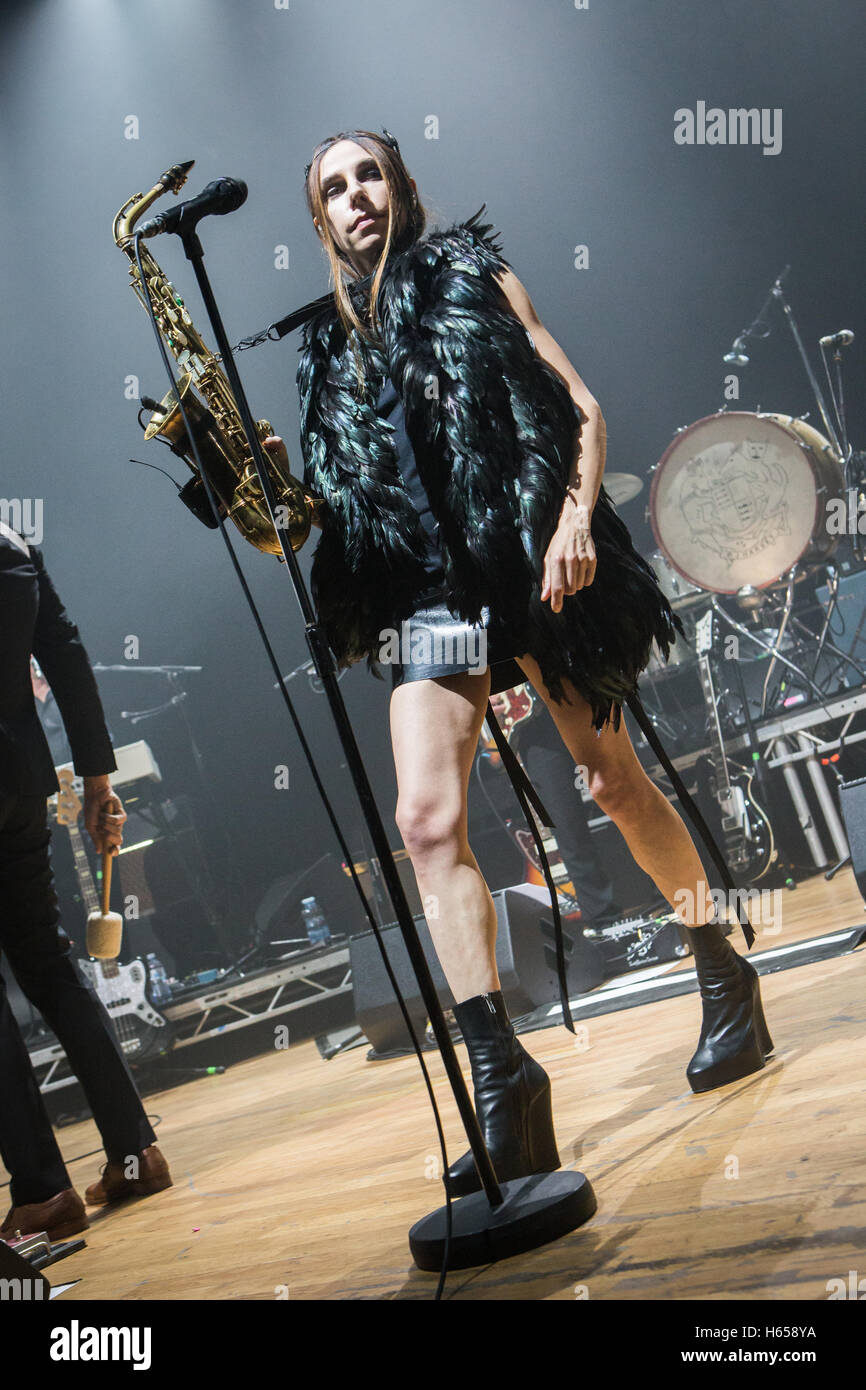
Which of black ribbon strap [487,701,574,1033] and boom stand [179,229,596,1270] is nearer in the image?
boom stand [179,229,596,1270]

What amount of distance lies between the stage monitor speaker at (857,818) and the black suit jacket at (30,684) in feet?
5.74

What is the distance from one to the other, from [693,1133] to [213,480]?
3.85ft

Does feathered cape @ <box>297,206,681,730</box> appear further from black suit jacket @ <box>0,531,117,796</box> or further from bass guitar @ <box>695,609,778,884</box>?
bass guitar @ <box>695,609,778,884</box>

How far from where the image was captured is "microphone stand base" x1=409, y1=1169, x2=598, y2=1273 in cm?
117

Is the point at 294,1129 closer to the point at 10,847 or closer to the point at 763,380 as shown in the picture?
the point at 10,847

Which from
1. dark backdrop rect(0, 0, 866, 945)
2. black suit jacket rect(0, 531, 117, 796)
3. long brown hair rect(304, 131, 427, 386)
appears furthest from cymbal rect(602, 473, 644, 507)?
long brown hair rect(304, 131, 427, 386)

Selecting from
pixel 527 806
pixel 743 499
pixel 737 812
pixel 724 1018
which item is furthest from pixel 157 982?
pixel 724 1018

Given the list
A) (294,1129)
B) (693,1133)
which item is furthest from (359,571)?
(294,1129)

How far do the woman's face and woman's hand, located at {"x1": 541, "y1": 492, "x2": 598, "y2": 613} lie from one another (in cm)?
61

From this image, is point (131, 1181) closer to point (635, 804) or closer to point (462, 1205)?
point (462, 1205)

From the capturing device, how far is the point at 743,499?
4344mm

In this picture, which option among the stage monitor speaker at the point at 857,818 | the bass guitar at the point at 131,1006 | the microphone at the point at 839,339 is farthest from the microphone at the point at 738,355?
the bass guitar at the point at 131,1006

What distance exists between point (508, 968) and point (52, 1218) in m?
1.59

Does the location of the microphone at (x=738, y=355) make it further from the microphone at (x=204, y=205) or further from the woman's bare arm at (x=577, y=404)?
the microphone at (x=204, y=205)
